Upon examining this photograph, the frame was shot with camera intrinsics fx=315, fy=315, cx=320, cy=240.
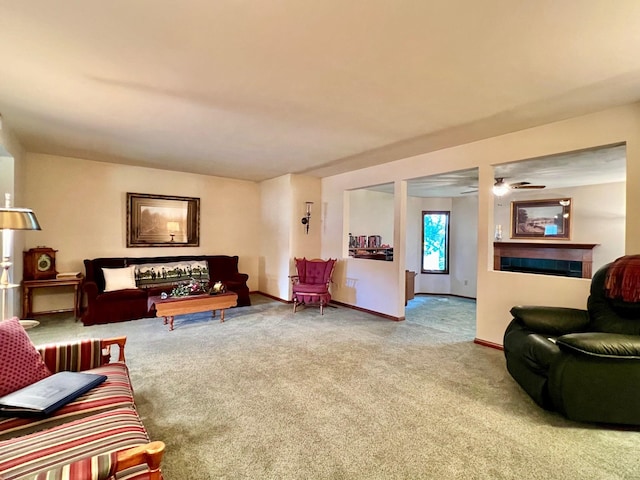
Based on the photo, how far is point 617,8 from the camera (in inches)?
64.6

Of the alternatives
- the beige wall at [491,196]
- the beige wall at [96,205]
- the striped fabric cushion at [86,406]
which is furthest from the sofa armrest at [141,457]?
the beige wall at [96,205]

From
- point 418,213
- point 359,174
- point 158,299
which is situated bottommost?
point 158,299

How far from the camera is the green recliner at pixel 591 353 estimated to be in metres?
2.05

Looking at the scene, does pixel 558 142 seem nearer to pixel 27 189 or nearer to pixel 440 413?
pixel 440 413

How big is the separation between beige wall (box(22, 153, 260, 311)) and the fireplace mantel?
5.65 meters

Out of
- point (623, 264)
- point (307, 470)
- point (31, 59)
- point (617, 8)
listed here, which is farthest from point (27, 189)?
point (623, 264)

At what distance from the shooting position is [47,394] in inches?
62.6

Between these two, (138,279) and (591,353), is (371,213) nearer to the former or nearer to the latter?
(138,279)

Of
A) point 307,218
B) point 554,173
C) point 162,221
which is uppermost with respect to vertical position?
point 554,173

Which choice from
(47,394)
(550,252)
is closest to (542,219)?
(550,252)

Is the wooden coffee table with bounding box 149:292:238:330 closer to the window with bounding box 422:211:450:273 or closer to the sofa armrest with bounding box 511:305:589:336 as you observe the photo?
the sofa armrest with bounding box 511:305:589:336

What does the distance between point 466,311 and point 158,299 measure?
16.7 ft

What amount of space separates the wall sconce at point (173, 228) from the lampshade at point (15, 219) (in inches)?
145

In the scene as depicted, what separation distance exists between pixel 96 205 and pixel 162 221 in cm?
104
